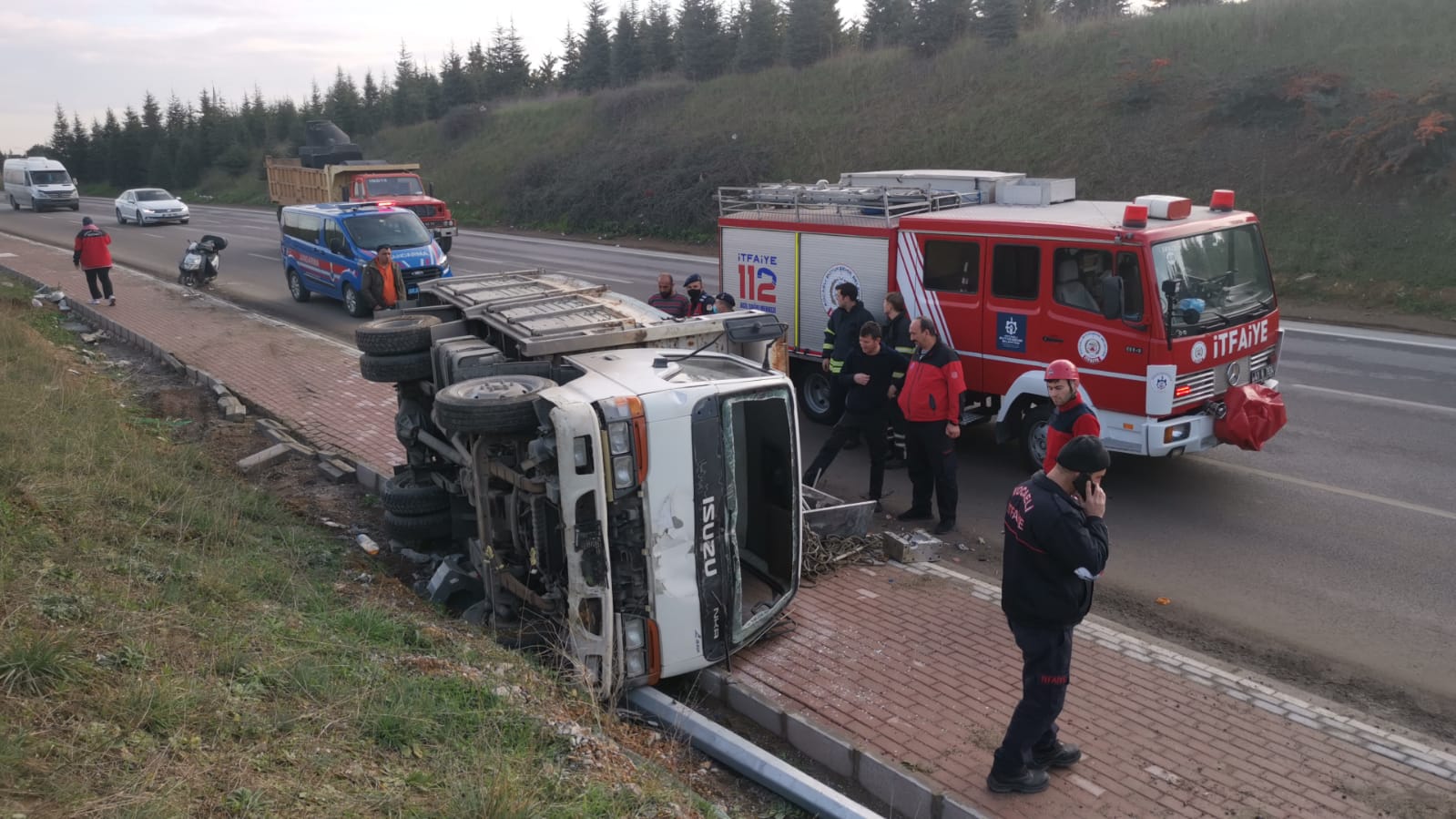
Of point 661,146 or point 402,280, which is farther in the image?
point 661,146

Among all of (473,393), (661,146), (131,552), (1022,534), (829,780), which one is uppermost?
(661,146)

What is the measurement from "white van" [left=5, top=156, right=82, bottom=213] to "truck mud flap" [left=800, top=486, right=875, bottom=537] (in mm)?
48670

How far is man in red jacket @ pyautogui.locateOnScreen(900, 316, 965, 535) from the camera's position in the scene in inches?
313

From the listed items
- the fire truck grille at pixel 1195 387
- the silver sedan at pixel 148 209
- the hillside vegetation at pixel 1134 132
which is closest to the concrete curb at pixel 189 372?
the fire truck grille at pixel 1195 387

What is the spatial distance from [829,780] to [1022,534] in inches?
61.8

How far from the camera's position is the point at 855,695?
5.65 metres

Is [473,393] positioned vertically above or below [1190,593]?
above

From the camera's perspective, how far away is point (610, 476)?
5113 millimetres

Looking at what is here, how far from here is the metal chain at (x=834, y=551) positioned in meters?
7.29

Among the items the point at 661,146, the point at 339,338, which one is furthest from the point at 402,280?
the point at 661,146

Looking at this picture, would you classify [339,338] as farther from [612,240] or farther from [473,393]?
[612,240]

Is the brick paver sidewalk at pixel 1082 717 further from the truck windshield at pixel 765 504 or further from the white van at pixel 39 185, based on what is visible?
the white van at pixel 39 185

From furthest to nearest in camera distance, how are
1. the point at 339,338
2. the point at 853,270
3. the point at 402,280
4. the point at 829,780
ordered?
the point at 402,280, the point at 339,338, the point at 853,270, the point at 829,780

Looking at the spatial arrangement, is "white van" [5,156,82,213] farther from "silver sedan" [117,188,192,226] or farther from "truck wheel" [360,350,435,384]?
"truck wheel" [360,350,435,384]
